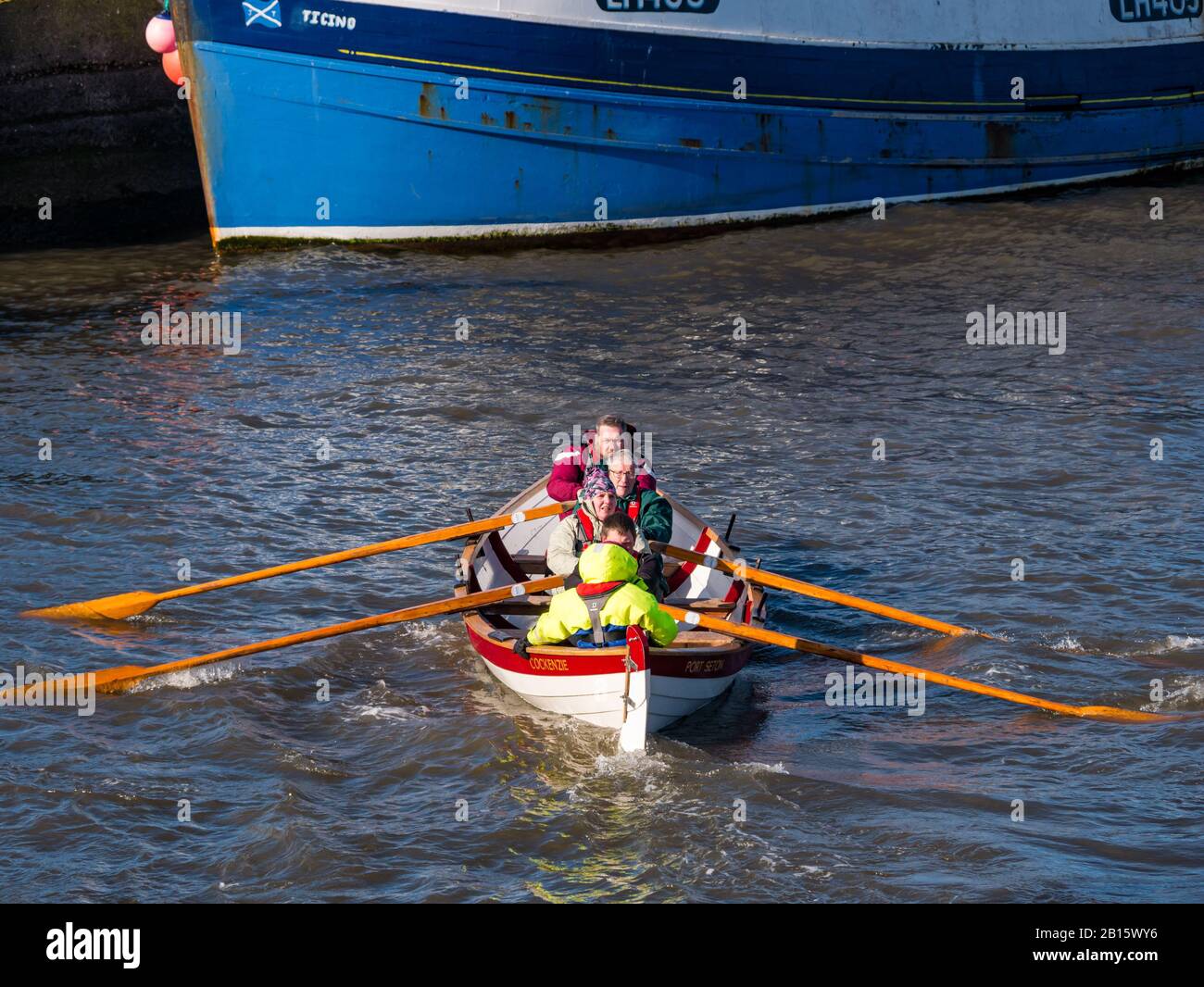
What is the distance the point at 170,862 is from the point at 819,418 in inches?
371

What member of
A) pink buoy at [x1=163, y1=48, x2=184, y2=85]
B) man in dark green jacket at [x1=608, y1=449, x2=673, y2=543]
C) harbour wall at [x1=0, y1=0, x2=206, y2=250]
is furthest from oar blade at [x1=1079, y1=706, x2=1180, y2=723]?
harbour wall at [x1=0, y1=0, x2=206, y2=250]

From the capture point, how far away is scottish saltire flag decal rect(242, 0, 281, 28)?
20.9 meters

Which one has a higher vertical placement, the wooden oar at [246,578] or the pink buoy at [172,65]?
the pink buoy at [172,65]

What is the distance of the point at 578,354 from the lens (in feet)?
60.5

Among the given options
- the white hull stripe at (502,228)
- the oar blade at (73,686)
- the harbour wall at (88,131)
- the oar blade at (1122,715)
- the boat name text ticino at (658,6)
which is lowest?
the oar blade at (1122,715)

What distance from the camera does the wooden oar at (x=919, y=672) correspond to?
10.5 m

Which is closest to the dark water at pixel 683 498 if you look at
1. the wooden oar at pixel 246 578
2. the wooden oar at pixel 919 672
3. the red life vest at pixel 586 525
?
the wooden oar at pixel 919 672

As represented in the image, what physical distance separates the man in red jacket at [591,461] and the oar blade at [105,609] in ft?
10.9

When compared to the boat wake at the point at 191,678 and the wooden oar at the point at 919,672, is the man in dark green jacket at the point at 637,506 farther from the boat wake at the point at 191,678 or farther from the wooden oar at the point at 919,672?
the boat wake at the point at 191,678

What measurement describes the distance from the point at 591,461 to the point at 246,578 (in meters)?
2.88

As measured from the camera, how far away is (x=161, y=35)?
22234 mm

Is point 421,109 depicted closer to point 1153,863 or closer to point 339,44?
point 339,44

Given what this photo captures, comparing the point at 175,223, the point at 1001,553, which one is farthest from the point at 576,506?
the point at 175,223

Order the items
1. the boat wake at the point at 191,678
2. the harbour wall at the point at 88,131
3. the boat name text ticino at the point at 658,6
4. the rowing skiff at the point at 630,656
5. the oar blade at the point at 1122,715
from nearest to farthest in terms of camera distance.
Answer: the rowing skiff at the point at 630,656, the oar blade at the point at 1122,715, the boat wake at the point at 191,678, the boat name text ticino at the point at 658,6, the harbour wall at the point at 88,131
